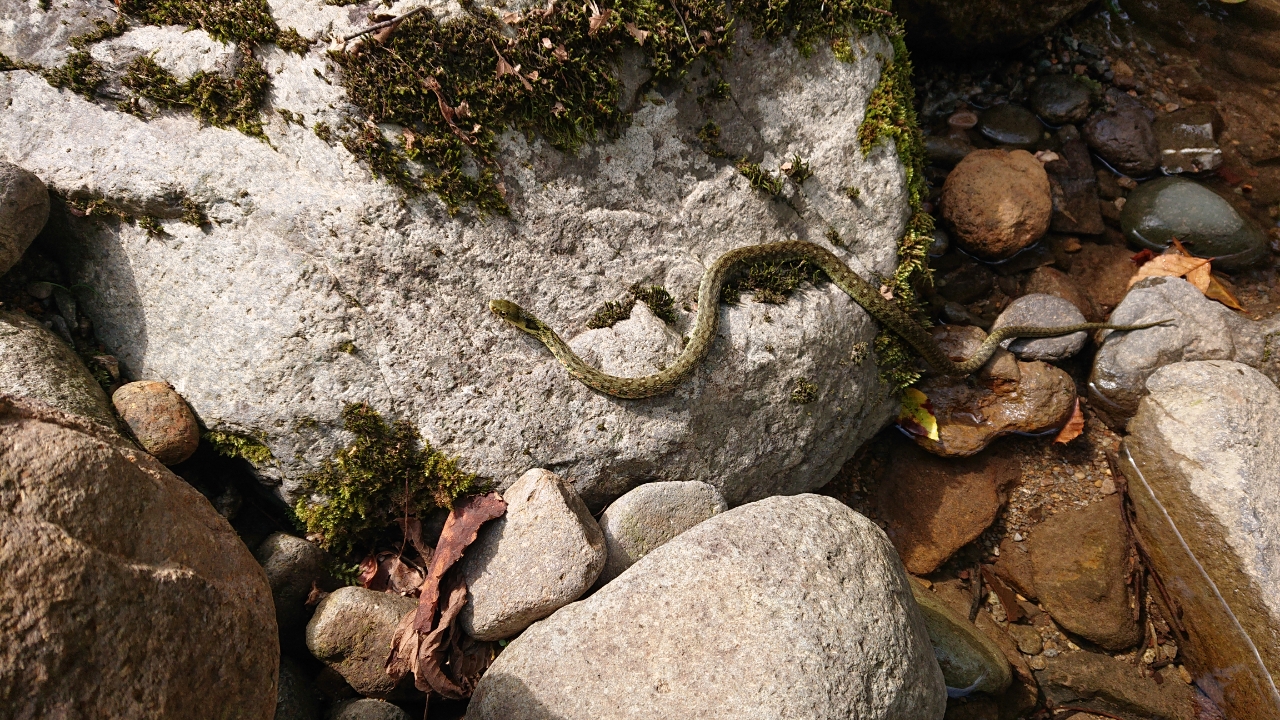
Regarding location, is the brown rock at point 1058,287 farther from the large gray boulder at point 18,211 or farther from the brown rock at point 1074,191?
the large gray boulder at point 18,211

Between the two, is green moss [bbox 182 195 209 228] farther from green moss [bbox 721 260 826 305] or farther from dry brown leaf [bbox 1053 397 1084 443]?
dry brown leaf [bbox 1053 397 1084 443]

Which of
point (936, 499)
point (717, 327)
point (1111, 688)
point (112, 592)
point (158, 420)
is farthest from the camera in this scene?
point (936, 499)

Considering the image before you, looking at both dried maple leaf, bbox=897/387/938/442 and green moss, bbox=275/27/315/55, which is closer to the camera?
green moss, bbox=275/27/315/55

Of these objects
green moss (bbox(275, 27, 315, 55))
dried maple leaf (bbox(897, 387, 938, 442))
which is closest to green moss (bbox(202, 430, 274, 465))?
green moss (bbox(275, 27, 315, 55))

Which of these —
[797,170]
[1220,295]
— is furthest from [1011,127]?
[797,170]

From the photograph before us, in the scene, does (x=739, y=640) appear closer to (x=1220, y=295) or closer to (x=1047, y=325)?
(x=1047, y=325)

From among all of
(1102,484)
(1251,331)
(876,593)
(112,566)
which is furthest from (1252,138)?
(112,566)
